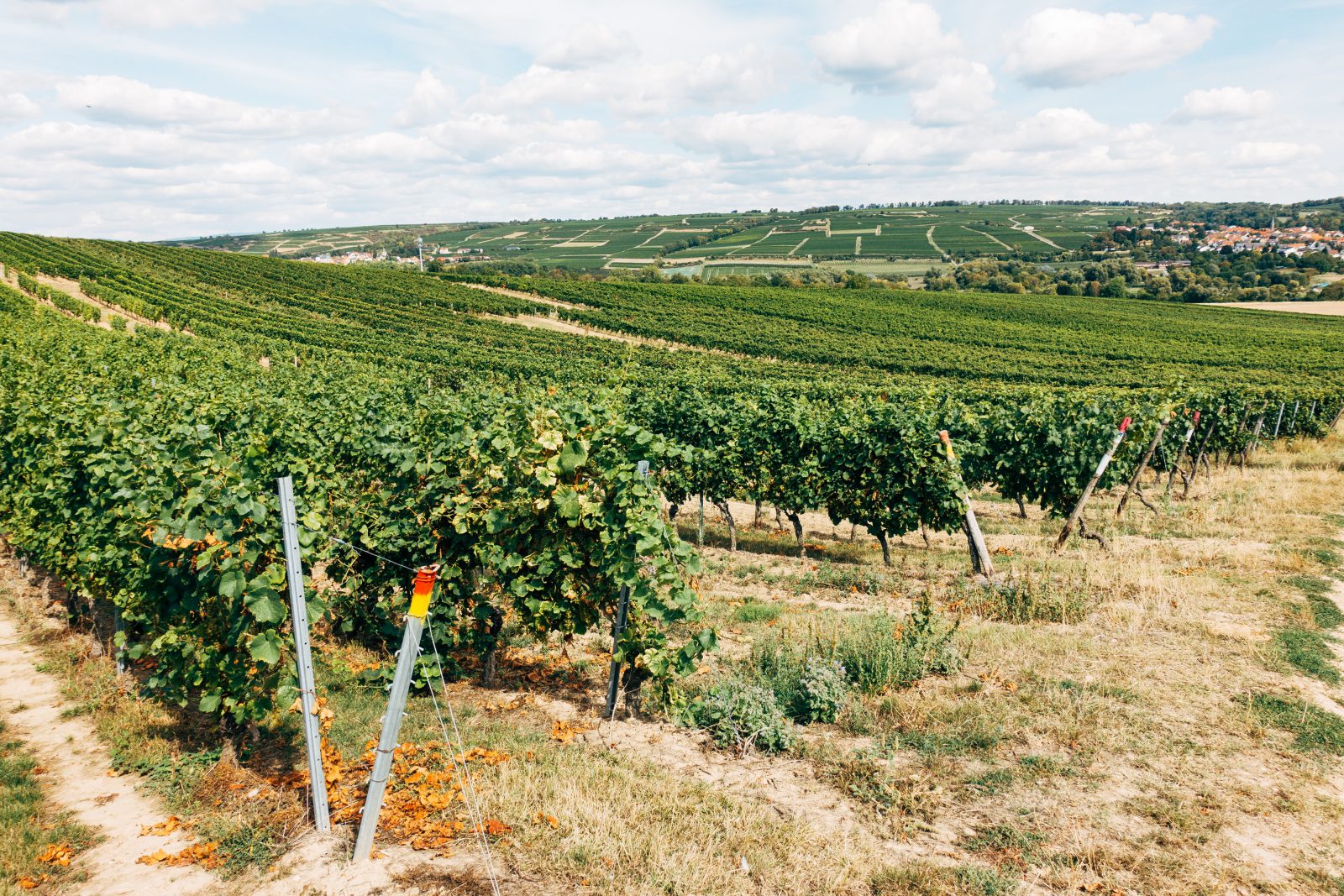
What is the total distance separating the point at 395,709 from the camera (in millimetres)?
4559

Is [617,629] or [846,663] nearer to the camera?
[617,629]

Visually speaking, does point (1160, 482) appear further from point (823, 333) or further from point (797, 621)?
point (823, 333)

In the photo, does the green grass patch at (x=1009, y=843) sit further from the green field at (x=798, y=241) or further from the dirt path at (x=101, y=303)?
the green field at (x=798, y=241)

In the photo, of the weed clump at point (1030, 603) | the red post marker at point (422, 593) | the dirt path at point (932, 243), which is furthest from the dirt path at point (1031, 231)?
the red post marker at point (422, 593)

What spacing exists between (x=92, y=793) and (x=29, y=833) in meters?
0.68

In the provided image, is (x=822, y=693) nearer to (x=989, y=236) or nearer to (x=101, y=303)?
(x=101, y=303)

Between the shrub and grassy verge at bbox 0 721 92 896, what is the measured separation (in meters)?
4.88

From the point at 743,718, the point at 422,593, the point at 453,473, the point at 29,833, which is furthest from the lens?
the point at 453,473

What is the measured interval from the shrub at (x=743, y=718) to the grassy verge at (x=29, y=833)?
4.88 metres

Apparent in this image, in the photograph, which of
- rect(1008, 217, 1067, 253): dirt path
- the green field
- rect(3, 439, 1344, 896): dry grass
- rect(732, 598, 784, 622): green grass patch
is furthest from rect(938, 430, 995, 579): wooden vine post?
rect(1008, 217, 1067, 253): dirt path

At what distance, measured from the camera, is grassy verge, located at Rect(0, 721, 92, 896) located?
15.8ft

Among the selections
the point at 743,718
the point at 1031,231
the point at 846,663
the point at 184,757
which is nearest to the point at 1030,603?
the point at 846,663

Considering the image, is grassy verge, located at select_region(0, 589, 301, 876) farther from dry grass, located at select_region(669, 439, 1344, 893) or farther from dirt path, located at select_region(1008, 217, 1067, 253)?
dirt path, located at select_region(1008, 217, 1067, 253)

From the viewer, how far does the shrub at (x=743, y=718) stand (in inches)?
250
